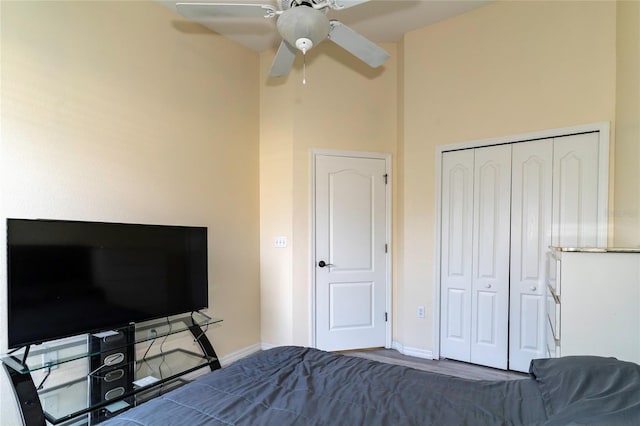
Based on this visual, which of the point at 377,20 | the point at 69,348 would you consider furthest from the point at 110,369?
the point at 377,20

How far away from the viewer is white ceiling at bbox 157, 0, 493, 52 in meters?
3.06

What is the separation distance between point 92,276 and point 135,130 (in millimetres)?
1169

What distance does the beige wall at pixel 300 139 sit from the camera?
3.57 metres

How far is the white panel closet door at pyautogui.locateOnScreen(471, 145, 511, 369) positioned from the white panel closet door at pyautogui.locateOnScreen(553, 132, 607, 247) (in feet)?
1.20

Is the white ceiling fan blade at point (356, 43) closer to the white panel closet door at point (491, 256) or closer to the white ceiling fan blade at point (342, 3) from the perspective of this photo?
the white ceiling fan blade at point (342, 3)

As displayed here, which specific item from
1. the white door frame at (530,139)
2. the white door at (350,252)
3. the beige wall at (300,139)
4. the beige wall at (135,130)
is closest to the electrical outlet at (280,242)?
the beige wall at (300,139)

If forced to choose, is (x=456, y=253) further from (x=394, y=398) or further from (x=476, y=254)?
(x=394, y=398)

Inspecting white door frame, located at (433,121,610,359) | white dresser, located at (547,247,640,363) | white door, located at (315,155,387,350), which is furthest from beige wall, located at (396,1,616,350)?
white dresser, located at (547,247,640,363)

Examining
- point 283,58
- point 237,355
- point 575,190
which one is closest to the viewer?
point 283,58

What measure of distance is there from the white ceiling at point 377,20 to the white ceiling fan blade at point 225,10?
41.9 inches

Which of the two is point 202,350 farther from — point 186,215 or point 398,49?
point 398,49

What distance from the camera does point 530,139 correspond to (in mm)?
2980

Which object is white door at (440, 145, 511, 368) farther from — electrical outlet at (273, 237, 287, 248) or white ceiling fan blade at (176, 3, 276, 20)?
white ceiling fan blade at (176, 3, 276, 20)

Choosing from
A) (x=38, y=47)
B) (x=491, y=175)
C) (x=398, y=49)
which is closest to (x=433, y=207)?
(x=491, y=175)
